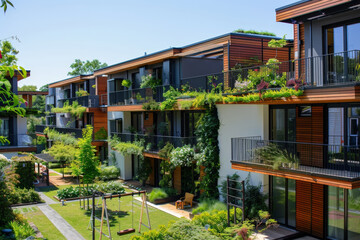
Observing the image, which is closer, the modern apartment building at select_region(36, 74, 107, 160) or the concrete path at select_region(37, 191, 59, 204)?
the concrete path at select_region(37, 191, 59, 204)

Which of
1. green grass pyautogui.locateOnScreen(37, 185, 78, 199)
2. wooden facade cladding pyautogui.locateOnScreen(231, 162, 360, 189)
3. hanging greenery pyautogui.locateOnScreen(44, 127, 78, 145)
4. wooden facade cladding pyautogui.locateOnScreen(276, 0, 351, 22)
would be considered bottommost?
green grass pyautogui.locateOnScreen(37, 185, 78, 199)

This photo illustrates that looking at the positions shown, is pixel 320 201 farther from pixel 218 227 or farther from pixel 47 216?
pixel 47 216

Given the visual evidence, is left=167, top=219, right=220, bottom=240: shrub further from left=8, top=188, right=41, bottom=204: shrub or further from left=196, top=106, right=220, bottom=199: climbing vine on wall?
left=8, top=188, right=41, bottom=204: shrub

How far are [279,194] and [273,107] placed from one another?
13.0 feet

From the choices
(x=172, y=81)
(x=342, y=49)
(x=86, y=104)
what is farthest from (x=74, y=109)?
(x=342, y=49)

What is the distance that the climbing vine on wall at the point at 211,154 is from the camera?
18656 mm

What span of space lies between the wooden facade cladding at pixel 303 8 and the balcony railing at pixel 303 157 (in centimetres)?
Answer: 492

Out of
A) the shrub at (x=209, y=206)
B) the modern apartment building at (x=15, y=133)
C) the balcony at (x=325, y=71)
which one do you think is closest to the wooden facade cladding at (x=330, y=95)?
the balcony at (x=325, y=71)

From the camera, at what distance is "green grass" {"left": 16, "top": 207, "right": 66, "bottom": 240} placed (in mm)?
15498

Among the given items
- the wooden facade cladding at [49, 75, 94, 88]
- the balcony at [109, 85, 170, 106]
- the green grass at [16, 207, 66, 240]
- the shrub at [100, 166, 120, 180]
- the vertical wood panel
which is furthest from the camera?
the wooden facade cladding at [49, 75, 94, 88]

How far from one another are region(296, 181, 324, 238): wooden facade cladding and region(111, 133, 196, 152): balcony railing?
288 inches

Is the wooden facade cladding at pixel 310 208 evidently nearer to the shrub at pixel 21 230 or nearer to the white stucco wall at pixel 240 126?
the white stucco wall at pixel 240 126

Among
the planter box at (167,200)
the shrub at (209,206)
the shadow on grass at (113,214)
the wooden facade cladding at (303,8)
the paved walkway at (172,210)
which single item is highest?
the wooden facade cladding at (303,8)

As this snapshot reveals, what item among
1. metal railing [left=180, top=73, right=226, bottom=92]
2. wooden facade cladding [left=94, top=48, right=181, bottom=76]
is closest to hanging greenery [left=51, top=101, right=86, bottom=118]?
wooden facade cladding [left=94, top=48, right=181, bottom=76]
